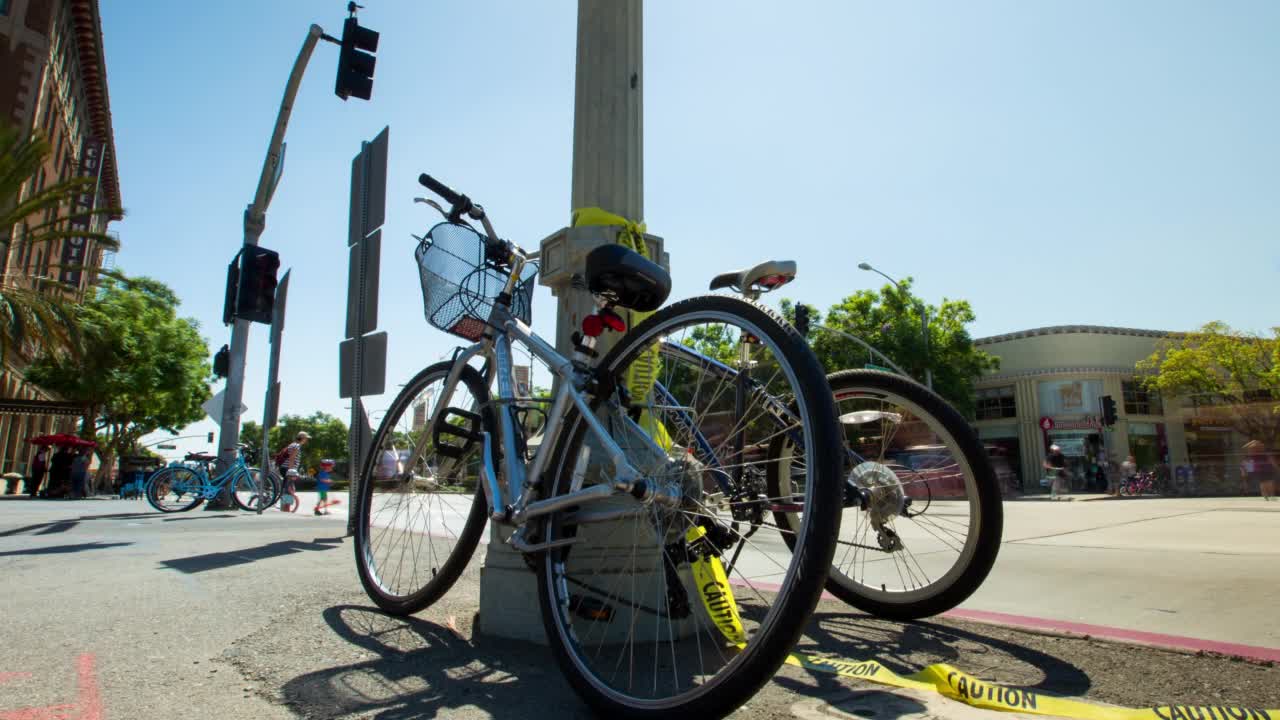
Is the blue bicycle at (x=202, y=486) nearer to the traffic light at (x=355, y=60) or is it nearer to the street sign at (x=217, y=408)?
the street sign at (x=217, y=408)

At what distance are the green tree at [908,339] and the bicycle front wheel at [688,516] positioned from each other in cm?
3017

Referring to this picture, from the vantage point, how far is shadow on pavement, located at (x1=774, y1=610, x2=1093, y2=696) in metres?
2.23

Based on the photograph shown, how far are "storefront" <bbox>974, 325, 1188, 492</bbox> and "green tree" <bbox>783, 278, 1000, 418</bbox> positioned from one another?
3.50m

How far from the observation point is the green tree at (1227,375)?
3359 centimetres

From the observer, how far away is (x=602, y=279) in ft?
7.61

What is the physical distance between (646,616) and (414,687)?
86cm

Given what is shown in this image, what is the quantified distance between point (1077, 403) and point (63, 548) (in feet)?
132

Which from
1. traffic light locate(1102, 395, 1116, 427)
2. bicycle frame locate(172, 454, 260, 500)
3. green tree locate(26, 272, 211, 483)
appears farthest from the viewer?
green tree locate(26, 272, 211, 483)

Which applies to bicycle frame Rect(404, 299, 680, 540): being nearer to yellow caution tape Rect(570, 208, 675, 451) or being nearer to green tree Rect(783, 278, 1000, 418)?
yellow caution tape Rect(570, 208, 675, 451)

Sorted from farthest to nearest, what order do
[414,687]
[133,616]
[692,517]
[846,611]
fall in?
1. [846,611]
2. [133,616]
3. [414,687]
4. [692,517]

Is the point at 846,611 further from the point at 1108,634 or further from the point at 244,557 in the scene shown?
the point at 244,557

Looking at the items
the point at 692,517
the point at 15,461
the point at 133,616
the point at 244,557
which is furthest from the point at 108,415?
the point at 692,517

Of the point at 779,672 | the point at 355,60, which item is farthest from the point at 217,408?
the point at 779,672

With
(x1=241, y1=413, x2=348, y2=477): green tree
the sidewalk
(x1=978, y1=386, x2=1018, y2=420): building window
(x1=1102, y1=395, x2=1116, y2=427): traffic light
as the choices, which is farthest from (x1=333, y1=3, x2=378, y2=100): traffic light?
(x1=241, y1=413, x2=348, y2=477): green tree
